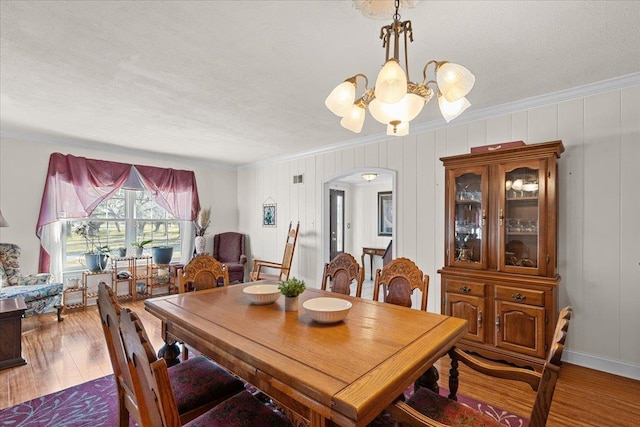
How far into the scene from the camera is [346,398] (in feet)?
3.27

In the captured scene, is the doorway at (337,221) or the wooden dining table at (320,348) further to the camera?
the doorway at (337,221)

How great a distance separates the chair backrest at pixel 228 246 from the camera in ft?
20.2

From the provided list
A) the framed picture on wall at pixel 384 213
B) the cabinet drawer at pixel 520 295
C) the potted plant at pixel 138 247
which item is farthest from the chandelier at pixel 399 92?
the framed picture on wall at pixel 384 213

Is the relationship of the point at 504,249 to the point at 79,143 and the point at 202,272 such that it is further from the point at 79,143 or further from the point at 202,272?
the point at 79,143

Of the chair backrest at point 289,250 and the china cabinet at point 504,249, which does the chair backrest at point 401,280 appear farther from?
the chair backrest at point 289,250

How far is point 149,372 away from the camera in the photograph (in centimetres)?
102

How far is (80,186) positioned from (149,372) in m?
4.84

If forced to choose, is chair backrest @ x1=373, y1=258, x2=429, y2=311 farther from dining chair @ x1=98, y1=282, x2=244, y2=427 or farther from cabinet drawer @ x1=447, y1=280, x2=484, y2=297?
dining chair @ x1=98, y1=282, x2=244, y2=427

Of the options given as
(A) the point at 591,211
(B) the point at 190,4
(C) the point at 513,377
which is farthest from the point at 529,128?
(B) the point at 190,4

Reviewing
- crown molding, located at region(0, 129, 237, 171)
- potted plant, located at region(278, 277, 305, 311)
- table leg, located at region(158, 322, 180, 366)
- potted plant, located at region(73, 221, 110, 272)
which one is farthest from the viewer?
potted plant, located at region(73, 221, 110, 272)

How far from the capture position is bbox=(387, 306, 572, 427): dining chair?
1024mm

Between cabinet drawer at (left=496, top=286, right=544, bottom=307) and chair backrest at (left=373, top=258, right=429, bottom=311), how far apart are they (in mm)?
987

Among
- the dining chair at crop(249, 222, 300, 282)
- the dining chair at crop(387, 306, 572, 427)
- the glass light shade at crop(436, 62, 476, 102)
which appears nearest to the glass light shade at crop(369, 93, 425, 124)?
the glass light shade at crop(436, 62, 476, 102)

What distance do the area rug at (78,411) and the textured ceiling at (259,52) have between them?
8.17 feet
